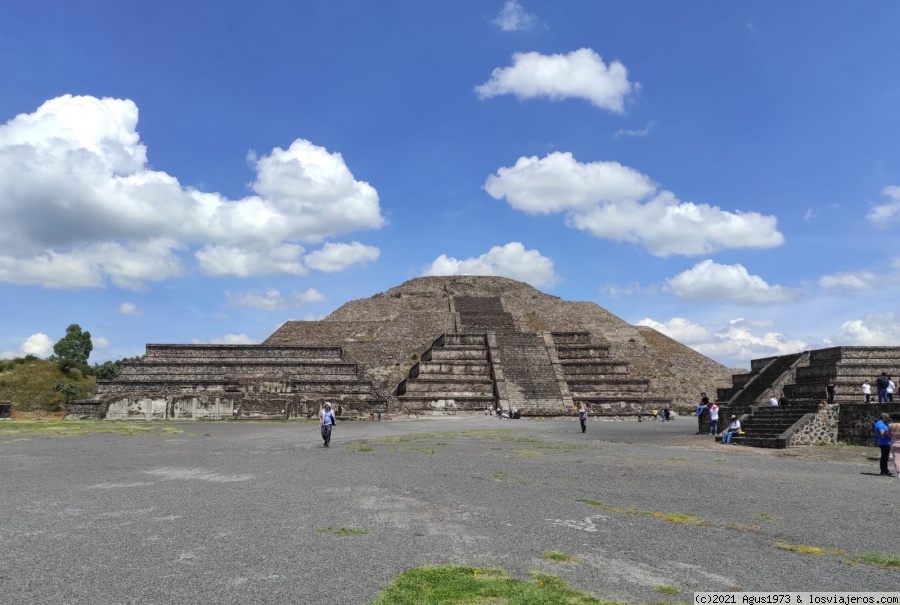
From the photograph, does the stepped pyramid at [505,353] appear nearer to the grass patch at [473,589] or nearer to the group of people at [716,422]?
the group of people at [716,422]

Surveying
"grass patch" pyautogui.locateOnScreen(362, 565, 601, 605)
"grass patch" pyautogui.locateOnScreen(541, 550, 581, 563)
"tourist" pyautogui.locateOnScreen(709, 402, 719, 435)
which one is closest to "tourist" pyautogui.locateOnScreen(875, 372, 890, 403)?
"tourist" pyautogui.locateOnScreen(709, 402, 719, 435)

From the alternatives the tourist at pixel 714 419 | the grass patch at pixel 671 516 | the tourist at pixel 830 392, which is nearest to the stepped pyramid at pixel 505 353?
the tourist at pixel 714 419

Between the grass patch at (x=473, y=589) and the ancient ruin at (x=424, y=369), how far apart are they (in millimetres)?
25557

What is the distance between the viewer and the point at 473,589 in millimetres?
4895

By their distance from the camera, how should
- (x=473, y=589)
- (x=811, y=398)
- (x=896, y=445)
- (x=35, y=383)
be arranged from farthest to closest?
(x=35, y=383)
(x=811, y=398)
(x=896, y=445)
(x=473, y=589)

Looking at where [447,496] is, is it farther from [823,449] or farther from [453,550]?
[823,449]

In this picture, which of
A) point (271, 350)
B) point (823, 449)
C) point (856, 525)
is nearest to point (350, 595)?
point (856, 525)

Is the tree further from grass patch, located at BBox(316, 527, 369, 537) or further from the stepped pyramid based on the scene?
grass patch, located at BBox(316, 527, 369, 537)

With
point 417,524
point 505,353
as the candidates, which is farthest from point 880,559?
point 505,353

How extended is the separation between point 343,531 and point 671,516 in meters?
4.19

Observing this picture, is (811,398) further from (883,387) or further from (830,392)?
(883,387)

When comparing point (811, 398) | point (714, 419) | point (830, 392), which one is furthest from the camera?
point (811, 398)

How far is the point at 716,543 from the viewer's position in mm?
6598

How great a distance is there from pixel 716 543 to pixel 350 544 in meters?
3.92
